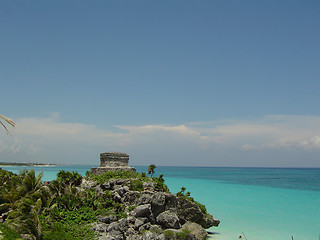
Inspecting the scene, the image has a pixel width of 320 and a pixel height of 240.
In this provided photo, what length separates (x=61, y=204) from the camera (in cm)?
1638

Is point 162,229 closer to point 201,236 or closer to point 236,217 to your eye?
point 201,236

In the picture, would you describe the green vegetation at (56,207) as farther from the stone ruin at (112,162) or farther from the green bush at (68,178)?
the stone ruin at (112,162)

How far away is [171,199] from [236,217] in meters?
13.3

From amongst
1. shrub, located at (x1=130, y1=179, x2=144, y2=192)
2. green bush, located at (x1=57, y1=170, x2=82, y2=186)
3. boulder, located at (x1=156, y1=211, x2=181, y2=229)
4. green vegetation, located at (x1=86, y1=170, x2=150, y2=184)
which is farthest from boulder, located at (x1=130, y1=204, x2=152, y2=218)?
green bush, located at (x1=57, y1=170, x2=82, y2=186)

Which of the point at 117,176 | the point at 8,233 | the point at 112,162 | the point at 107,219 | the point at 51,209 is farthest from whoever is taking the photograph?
the point at 112,162

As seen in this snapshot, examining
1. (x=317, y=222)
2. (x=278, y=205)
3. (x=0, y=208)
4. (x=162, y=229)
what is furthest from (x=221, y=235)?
(x=278, y=205)

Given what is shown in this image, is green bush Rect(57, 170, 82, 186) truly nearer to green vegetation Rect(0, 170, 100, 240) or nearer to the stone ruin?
green vegetation Rect(0, 170, 100, 240)

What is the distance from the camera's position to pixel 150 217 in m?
16.9

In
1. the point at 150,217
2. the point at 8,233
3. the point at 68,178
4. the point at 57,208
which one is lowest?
the point at 150,217

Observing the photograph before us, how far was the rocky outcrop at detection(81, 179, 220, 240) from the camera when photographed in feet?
50.0

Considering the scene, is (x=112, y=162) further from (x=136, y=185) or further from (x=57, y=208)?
(x=57, y=208)

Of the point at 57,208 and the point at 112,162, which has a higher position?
→ the point at 112,162

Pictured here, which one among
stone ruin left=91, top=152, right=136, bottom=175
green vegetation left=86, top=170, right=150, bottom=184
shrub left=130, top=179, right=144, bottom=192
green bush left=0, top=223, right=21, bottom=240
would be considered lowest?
green bush left=0, top=223, right=21, bottom=240

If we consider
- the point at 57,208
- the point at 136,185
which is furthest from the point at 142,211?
the point at 57,208
